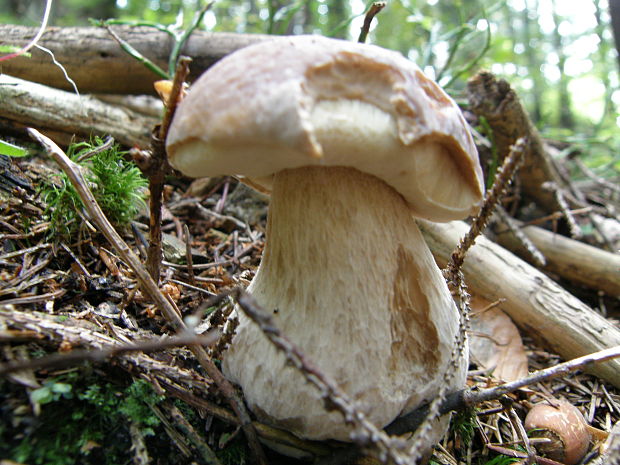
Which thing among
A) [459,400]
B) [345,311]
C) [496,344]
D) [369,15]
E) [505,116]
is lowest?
[496,344]

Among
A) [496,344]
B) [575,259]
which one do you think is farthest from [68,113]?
[575,259]

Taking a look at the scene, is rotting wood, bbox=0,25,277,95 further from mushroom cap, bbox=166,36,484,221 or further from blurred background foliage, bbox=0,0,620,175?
mushroom cap, bbox=166,36,484,221

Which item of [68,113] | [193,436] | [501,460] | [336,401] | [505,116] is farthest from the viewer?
[505,116]

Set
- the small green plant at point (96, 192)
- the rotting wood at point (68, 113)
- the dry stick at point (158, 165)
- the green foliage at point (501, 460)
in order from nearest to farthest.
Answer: the dry stick at point (158, 165) → the green foliage at point (501, 460) → the small green plant at point (96, 192) → the rotting wood at point (68, 113)

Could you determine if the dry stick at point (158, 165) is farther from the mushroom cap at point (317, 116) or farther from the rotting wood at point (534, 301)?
the rotting wood at point (534, 301)

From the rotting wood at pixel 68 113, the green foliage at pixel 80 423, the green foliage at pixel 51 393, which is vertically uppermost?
the rotting wood at pixel 68 113

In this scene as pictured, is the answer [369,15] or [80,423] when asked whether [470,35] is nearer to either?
[369,15]

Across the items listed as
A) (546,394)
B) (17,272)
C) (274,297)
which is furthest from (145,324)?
(546,394)

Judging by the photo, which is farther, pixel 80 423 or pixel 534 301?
pixel 534 301

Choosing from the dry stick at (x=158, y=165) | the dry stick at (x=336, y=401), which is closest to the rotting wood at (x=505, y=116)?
the dry stick at (x=158, y=165)
